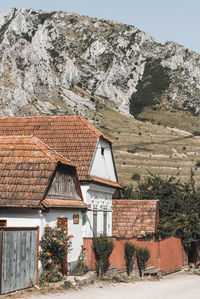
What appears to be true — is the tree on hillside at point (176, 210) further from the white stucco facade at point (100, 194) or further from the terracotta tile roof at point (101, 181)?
the terracotta tile roof at point (101, 181)

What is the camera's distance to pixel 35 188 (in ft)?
61.0

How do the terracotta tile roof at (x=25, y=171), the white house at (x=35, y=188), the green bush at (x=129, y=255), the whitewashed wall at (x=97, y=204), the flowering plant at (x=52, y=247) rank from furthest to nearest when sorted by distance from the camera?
the whitewashed wall at (x=97, y=204)
the green bush at (x=129, y=255)
the terracotta tile roof at (x=25, y=171)
the white house at (x=35, y=188)
the flowering plant at (x=52, y=247)

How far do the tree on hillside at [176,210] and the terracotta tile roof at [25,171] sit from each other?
12.8 m

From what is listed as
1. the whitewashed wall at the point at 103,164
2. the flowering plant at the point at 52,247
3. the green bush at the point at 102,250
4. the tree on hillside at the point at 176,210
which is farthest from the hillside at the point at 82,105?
the flowering plant at the point at 52,247

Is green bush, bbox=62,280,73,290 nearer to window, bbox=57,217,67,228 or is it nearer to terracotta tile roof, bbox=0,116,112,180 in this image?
window, bbox=57,217,67,228

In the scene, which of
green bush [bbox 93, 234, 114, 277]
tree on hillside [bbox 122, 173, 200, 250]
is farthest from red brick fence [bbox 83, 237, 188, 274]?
tree on hillside [bbox 122, 173, 200, 250]

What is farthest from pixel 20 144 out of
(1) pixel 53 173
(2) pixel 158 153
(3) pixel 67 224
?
(2) pixel 158 153

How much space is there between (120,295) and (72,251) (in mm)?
5164

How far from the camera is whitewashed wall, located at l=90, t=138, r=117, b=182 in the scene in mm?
27930

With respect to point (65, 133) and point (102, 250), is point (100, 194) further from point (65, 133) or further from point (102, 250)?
point (102, 250)

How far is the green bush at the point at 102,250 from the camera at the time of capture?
72.7 ft

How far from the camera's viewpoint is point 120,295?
16828 millimetres

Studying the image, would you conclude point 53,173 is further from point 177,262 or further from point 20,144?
point 177,262

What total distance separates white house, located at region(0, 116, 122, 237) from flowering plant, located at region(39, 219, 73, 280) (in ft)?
24.6
